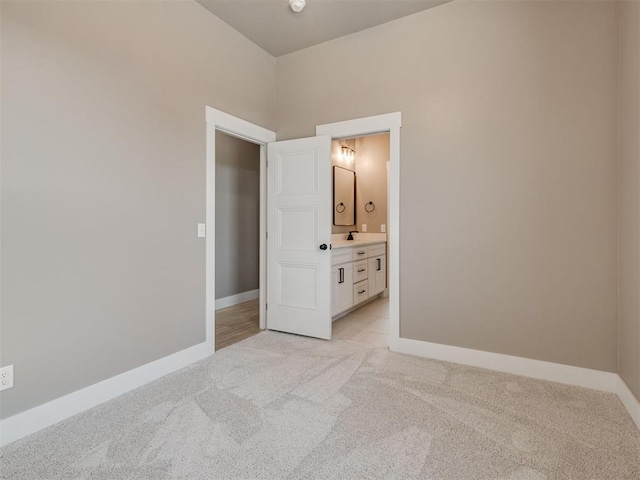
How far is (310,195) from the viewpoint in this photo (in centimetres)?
320

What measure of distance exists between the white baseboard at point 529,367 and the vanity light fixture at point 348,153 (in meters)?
3.24

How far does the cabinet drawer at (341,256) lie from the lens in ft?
11.6

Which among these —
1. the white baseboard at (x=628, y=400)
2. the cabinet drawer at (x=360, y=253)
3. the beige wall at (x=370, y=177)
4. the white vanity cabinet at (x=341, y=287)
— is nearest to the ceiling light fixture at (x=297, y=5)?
the white vanity cabinet at (x=341, y=287)

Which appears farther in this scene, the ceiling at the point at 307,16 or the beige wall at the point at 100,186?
the ceiling at the point at 307,16

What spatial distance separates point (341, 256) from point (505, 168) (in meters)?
1.84

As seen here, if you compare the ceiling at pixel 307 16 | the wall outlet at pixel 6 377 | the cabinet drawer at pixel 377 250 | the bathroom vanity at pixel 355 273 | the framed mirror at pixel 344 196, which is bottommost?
the wall outlet at pixel 6 377

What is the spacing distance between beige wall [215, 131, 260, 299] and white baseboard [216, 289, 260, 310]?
2.0 inches

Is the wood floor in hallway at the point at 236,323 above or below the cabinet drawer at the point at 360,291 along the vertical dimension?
below

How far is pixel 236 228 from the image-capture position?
4957 mm

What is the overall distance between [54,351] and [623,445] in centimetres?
302

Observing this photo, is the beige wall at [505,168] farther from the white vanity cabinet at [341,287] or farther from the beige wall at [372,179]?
the beige wall at [372,179]

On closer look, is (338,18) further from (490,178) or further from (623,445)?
(623,445)

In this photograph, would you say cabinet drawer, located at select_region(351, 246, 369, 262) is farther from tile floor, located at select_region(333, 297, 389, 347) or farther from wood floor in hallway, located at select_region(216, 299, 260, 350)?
wood floor in hallway, located at select_region(216, 299, 260, 350)

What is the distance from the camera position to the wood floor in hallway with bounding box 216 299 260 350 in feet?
10.7
